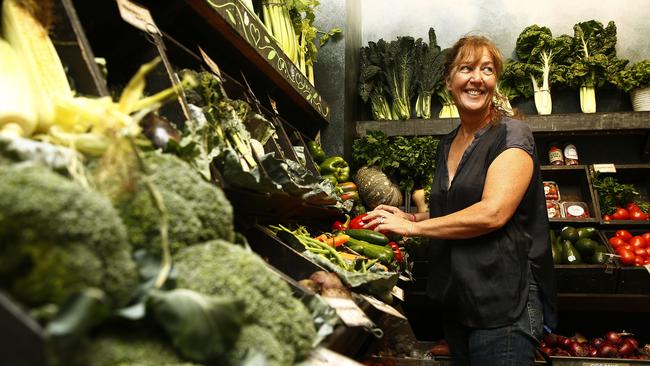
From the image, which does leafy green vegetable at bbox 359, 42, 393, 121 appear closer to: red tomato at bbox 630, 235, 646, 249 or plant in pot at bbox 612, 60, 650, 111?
plant in pot at bbox 612, 60, 650, 111

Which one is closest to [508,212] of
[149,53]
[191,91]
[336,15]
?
[191,91]

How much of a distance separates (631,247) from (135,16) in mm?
4042

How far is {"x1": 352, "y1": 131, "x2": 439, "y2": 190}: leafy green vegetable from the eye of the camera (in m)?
4.65

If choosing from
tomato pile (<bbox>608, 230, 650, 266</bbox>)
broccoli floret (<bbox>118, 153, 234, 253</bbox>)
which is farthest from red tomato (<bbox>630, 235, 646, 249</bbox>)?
broccoli floret (<bbox>118, 153, 234, 253</bbox>)

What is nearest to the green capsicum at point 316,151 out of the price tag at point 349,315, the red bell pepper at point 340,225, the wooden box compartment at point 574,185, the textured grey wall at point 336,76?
the textured grey wall at point 336,76

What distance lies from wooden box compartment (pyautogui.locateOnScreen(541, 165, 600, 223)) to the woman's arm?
260 cm

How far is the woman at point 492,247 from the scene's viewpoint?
223 cm

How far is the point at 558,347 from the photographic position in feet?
13.0

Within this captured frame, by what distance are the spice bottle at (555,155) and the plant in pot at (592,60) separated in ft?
1.69

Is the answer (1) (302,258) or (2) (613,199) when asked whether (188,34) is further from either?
(2) (613,199)

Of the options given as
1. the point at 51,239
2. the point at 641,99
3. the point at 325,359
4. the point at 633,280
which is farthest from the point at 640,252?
the point at 51,239

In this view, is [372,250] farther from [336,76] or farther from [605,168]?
[605,168]

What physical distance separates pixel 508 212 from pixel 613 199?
119 inches

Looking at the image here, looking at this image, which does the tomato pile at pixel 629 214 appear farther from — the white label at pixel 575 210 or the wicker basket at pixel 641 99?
the wicker basket at pixel 641 99
